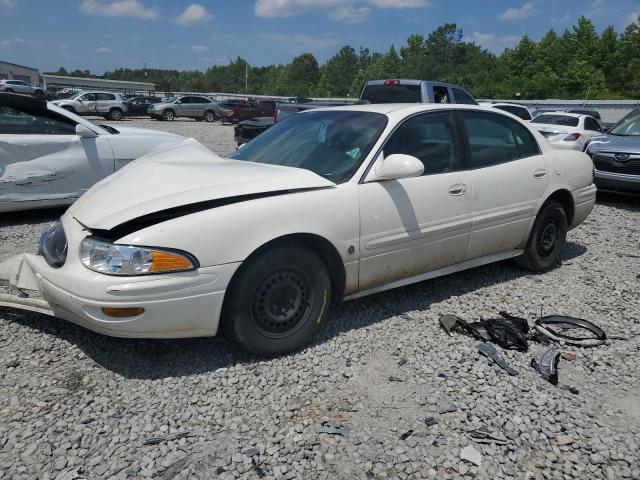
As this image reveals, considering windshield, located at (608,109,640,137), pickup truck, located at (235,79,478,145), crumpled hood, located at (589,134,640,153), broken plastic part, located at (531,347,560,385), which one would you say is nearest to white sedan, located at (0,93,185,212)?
broken plastic part, located at (531,347,560,385)

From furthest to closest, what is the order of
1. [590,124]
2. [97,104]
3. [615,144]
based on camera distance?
1. [97,104]
2. [590,124]
3. [615,144]

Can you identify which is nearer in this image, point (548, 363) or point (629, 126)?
point (548, 363)

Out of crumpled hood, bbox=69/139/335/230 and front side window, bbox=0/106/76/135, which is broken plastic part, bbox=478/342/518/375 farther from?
front side window, bbox=0/106/76/135

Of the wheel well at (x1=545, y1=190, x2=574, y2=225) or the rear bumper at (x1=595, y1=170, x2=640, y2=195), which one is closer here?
the wheel well at (x1=545, y1=190, x2=574, y2=225)

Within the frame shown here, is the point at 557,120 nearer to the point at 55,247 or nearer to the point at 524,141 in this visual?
the point at 524,141

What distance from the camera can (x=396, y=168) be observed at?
3.18 m

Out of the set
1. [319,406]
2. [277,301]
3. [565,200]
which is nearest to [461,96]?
[565,200]

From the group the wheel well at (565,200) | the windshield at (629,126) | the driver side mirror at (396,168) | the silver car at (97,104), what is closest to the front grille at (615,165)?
the windshield at (629,126)

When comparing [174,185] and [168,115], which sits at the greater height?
[174,185]

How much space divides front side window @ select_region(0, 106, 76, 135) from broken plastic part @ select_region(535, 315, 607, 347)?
18.0 feet

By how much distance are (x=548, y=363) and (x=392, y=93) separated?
8.42 m

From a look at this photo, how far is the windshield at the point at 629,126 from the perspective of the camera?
863 centimetres

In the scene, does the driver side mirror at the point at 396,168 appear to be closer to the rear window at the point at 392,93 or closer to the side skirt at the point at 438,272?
the side skirt at the point at 438,272

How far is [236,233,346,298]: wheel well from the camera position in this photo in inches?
115
